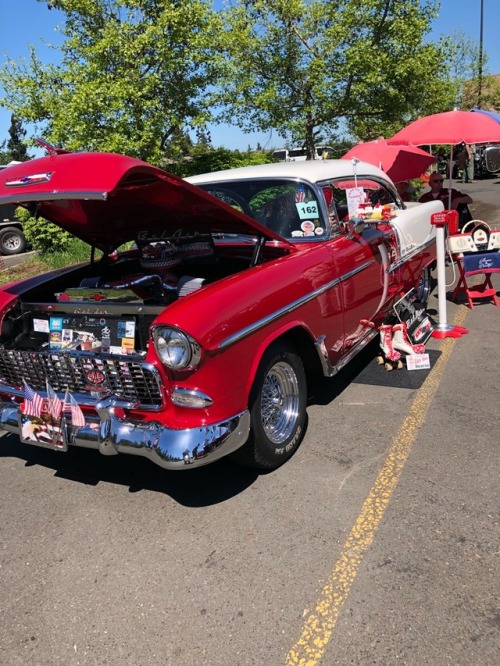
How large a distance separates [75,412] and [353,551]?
1.62 metres

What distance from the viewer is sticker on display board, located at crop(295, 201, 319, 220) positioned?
384cm

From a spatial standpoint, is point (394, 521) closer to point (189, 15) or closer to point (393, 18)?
point (189, 15)

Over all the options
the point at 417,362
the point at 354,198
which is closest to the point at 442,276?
the point at 417,362

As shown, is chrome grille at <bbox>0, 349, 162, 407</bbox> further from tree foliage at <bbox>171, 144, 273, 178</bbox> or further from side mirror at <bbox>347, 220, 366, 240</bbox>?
tree foliage at <bbox>171, 144, 273, 178</bbox>

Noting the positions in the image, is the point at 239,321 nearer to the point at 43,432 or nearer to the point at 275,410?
the point at 275,410

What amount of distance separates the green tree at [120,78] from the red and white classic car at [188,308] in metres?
5.73

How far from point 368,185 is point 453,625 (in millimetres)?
3654

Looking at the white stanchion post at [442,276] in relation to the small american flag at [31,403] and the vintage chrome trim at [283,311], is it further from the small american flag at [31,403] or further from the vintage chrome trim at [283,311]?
the small american flag at [31,403]

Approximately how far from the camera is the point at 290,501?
2.99 metres

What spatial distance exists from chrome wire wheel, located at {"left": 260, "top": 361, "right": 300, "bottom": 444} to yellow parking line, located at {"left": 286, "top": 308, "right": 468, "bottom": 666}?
644 mm

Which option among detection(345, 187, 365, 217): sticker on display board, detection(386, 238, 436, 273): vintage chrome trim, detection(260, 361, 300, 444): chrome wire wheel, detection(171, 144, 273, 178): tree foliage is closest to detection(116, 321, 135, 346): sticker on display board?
detection(260, 361, 300, 444): chrome wire wheel

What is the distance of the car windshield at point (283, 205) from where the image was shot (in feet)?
12.6

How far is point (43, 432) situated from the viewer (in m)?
3.04

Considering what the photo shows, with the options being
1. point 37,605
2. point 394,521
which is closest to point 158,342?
point 37,605
